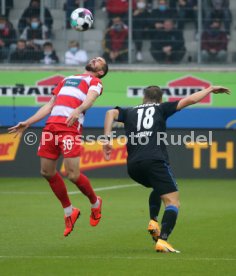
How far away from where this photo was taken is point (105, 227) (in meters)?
12.2

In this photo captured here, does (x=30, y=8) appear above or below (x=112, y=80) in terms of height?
above

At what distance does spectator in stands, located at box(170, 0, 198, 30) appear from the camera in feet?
82.6

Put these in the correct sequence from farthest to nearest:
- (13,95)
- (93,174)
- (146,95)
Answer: (13,95) < (93,174) < (146,95)

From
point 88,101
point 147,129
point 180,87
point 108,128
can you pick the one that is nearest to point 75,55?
point 180,87

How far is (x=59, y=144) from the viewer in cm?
1034

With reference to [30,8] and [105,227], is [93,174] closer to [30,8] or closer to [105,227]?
[30,8]

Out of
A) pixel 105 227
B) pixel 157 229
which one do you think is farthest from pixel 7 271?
pixel 105 227

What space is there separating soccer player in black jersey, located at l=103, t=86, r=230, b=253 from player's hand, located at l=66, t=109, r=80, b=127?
0.48 meters

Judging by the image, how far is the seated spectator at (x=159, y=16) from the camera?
25109mm

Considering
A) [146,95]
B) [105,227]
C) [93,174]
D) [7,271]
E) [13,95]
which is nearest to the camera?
[7,271]

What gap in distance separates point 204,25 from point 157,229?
15.8 m

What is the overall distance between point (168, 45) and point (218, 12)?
1649mm

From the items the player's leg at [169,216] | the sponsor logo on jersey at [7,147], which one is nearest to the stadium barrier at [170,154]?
the sponsor logo on jersey at [7,147]

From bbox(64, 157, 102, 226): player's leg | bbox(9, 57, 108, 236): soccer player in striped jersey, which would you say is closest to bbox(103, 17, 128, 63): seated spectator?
bbox(9, 57, 108, 236): soccer player in striped jersey
